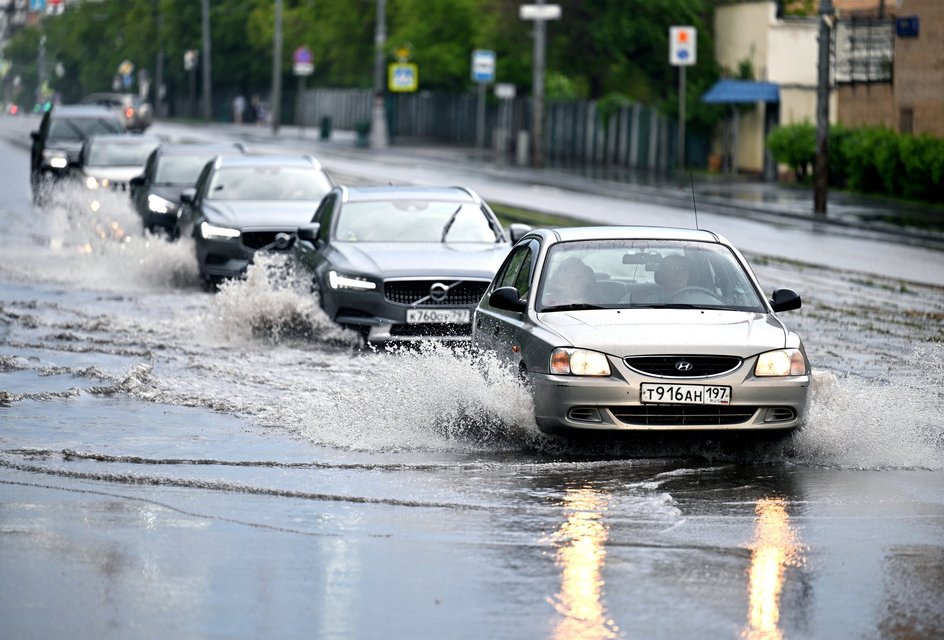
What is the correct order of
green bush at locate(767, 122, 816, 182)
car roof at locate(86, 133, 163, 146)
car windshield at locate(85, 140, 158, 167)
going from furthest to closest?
green bush at locate(767, 122, 816, 182) < car roof at locate(86, 133, 163, 146) < car windshield at locate(85, 140, 158, 167)

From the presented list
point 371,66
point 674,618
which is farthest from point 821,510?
point 371,66

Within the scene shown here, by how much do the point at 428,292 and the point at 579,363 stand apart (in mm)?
5356

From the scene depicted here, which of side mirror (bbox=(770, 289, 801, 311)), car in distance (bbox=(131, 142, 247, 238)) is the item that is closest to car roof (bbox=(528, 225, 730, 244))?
side mirror (bbox=(770, 289, 801, 311))

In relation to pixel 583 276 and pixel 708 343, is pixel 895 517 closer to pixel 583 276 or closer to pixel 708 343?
pixel 708 343

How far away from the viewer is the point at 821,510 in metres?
8.70

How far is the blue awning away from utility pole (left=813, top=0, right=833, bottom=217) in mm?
14205

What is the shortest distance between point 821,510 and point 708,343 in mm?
1500

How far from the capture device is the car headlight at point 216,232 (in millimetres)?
20000

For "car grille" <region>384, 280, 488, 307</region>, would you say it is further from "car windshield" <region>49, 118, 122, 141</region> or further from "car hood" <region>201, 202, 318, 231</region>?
"car windshield" <region>49, 118, 122, 141</region>

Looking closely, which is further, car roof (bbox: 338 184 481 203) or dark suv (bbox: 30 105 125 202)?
dark suv (bbox: 30 105 125 202)

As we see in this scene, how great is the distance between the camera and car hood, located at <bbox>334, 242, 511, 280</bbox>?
602 inches

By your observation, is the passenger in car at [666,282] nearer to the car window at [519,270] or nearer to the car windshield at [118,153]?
the car window at [519,270]

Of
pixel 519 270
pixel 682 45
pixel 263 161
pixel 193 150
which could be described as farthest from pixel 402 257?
pixel 682 45

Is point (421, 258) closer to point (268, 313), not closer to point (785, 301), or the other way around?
point (268, 313)
